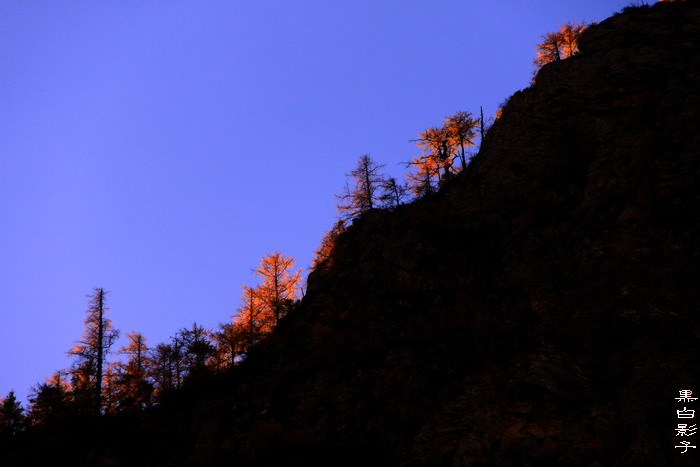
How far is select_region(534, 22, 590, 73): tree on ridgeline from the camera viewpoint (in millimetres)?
48500

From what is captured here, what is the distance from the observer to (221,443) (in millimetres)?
25922

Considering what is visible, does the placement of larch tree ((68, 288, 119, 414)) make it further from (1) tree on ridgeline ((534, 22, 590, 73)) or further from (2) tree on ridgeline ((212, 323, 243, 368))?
(1) tree on ridgeline ((534, 22, 590, 73))

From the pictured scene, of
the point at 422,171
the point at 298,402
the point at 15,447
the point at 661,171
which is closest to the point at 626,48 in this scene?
the point at 661,171

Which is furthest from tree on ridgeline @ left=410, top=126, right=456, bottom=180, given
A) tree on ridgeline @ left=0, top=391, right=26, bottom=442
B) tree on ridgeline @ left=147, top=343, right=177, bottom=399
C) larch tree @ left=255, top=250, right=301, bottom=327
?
tree on ridgeline @ left=0, top=391, right=26, bottom=442

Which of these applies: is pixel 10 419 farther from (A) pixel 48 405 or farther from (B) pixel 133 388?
(B) pixel 133 388

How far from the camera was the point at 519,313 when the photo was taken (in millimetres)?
22922

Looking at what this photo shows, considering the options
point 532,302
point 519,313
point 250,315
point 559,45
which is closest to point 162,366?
point 250,315

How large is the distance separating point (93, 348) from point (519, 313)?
95.9ft

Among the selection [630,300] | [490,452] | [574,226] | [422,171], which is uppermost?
[422,171]

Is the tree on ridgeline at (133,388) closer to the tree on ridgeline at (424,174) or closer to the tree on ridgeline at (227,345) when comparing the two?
the tree on ridgeline at (227,345)

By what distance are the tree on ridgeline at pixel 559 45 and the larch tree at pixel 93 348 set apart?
4428 cm

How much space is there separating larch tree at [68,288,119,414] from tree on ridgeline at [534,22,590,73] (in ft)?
145

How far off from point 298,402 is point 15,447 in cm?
1946

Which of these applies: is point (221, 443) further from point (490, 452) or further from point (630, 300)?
point (630, 300)
